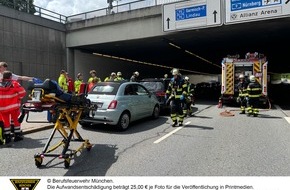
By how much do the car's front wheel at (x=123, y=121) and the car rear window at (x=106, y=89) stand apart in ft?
2.43

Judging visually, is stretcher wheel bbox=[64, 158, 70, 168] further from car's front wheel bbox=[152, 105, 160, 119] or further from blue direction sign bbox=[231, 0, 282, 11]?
blue direction sign bbox=[231, 0, 282, 11]

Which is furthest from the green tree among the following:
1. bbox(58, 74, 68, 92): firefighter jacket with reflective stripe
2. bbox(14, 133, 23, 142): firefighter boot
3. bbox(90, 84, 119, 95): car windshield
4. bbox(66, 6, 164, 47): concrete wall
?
bbox(14, 133, 23, 142): firefighter boot

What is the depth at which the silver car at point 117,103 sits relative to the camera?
7.73m

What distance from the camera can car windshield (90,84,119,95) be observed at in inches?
321

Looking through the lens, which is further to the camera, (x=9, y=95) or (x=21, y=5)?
(x=21, y=5)

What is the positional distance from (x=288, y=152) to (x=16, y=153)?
580cm

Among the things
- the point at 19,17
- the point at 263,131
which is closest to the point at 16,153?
the point at 263,131

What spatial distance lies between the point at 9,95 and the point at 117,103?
281 cm

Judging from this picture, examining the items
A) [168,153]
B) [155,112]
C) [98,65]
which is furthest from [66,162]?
[98,65]

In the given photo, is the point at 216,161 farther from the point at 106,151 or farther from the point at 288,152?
the point at 106,151

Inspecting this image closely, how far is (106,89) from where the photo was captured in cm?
830

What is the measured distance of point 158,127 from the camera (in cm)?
869

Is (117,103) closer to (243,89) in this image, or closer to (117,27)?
(243,89)

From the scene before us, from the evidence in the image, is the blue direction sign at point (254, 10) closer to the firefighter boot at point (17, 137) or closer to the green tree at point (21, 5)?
the firefighter boot at point (17, 137)
